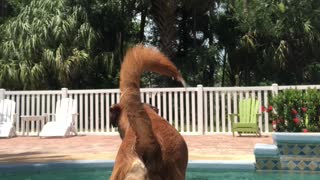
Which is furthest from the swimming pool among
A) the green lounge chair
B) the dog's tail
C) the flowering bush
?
the dog's tail

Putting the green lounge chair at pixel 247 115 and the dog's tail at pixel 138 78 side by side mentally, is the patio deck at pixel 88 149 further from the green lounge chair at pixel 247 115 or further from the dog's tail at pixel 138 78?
the dog's tail at pixel 138 78

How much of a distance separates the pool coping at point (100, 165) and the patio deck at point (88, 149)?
14.2 inches

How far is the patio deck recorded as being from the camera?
287 inches

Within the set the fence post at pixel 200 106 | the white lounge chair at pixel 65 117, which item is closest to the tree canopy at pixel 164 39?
the white lounge chair at pixel 65 117

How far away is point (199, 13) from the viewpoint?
16641 millimetres

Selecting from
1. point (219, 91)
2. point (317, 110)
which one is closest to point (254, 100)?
point (219, 91)

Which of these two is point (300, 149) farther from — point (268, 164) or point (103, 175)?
point (103, 175)

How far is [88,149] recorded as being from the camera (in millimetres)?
8578

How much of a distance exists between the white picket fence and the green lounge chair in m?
0.51

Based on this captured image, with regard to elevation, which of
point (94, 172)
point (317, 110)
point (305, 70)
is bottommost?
Result: point (94, 172)

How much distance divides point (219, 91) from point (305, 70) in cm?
660

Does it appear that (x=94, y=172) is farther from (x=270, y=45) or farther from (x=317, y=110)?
(x=270, y=45)

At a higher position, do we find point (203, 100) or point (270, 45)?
point (270, 45)

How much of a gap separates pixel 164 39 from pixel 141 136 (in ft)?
45.0
